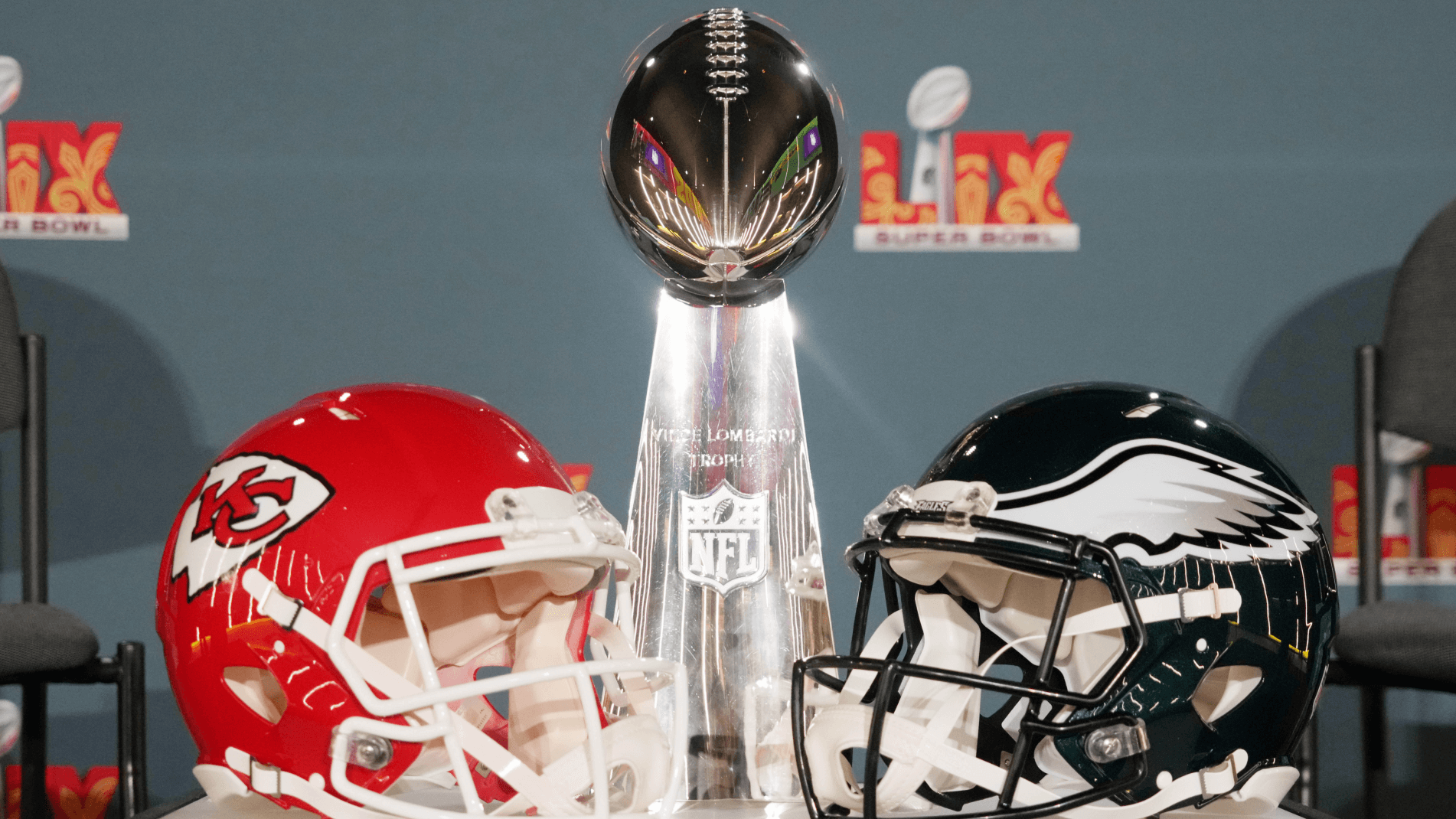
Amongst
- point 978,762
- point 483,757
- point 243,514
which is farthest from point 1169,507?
point 243,514

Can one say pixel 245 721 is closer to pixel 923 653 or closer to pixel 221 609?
pixel 221 609

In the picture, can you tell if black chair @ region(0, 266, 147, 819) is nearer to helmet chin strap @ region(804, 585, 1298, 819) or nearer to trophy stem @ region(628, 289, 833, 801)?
trophy stem @ region(628, 289, 833, 801)

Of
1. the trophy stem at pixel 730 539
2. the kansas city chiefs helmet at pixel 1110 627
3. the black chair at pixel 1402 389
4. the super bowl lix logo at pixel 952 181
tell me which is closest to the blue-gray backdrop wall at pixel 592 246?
the super bowl lix logo at pixel 952 181

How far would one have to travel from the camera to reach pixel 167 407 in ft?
4.47

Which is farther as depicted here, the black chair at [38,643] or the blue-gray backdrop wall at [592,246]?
the blue-gray backdrop wall at [592,246]

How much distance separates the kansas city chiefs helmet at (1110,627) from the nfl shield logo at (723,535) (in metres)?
0.11

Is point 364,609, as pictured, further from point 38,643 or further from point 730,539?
point 38,643

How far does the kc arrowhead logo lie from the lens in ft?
2.05

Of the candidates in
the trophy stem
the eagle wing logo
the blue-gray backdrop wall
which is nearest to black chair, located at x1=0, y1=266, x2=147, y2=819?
the blue-gray backdrop wall

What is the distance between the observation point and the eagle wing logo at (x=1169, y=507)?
2.10ft

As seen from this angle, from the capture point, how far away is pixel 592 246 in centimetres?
138

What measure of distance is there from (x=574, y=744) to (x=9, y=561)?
1001mm

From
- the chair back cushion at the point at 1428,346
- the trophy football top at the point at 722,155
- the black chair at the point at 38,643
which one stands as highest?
the trophy football top at the point at 722,155

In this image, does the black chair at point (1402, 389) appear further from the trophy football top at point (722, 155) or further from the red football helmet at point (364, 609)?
the red football helmet at point (364, 609)
